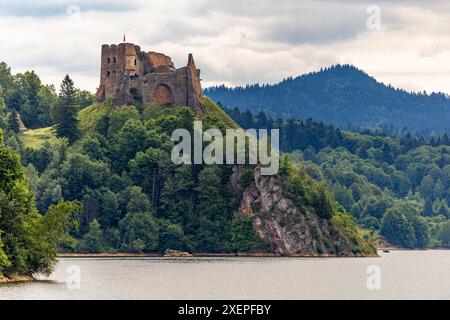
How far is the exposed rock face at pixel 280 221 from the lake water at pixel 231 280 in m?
14.3

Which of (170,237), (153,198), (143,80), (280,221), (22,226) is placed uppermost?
(143,80)

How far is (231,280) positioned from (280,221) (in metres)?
59.4

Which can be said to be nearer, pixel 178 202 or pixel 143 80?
pixel 178 202

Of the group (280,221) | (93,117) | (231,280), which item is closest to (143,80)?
(93,117)

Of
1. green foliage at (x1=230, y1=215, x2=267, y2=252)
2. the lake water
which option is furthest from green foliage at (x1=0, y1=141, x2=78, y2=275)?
green foliage at (x1=230, y1=215, x2=267, y2=252)

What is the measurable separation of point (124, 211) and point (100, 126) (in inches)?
834

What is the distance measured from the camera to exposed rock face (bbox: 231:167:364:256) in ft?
546

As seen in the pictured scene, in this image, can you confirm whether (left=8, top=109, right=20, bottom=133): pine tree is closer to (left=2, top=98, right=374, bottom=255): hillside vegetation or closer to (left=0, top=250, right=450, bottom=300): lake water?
(left=2, top=98, right=374, bottom=255): hillside vegetation

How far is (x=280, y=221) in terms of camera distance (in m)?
166

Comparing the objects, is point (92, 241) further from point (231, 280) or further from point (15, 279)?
point (15, 279)

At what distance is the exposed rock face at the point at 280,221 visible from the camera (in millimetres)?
166375

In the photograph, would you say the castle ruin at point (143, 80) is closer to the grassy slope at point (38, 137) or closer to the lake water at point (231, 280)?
the grassy slope at point (38, 137)

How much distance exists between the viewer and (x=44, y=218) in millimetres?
96625
